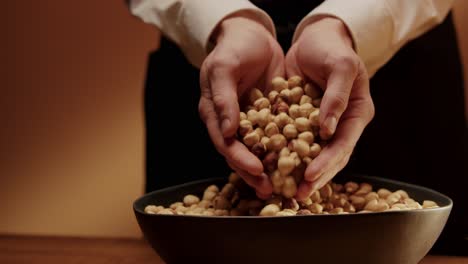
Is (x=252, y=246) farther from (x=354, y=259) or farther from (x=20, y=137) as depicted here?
(x=20, y=137)

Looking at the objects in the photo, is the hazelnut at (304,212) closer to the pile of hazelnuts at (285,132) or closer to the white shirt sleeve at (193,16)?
the pile of hazelnuts at (285,132)

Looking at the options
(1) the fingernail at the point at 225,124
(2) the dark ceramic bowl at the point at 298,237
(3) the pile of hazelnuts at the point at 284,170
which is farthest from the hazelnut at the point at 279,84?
(2) the dark ceramic bowl at the point at 298,237

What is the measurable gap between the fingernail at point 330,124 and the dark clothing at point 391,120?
Result: 39 cm

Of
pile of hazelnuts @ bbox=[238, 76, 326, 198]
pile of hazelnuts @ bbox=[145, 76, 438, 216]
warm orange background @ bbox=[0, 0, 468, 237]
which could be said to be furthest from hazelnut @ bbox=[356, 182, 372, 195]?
warm orange background @ bbox=[0, 0, 468, 237]

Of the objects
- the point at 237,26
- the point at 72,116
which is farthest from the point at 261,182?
the point at 72,116

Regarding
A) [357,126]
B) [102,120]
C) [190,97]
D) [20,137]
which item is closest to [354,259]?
[357,126]

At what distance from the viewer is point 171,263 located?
1.77 ft

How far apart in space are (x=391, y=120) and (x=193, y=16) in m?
0.40

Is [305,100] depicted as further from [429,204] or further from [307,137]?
[429,204]

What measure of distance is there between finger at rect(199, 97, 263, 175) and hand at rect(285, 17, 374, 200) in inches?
1.9

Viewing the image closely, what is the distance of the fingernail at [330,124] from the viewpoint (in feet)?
1.80

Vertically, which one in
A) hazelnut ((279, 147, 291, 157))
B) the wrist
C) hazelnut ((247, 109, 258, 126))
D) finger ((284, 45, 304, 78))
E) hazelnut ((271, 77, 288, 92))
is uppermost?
the wrist

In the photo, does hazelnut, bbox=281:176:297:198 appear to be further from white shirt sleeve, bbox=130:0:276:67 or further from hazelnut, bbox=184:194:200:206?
white shirt sleeve, bbox=130:0:276:67

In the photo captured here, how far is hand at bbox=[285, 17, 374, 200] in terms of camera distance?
1.80 feet
